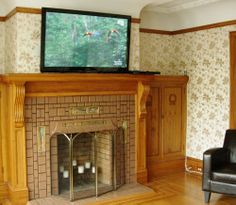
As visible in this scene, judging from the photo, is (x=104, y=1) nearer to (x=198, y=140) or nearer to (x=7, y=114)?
(x=7, y=114)

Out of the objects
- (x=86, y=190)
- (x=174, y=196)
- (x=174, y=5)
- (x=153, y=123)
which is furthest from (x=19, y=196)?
(x=174, y=5)

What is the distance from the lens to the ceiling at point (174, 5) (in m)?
4.87

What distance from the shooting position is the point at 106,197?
4.21 m

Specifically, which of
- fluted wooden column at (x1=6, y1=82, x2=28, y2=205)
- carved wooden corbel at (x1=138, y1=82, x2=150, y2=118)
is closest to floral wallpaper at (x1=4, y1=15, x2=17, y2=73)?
fluted wooden column at (x1=6, y1=82, x2=28, y2=205)

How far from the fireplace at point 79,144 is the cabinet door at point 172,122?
788 millimetres

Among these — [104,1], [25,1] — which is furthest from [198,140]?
[25,1]

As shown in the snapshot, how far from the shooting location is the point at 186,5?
16.6 ft

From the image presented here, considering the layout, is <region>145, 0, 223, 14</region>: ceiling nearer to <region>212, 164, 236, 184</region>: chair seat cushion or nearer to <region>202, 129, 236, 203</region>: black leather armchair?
<region>202, 129, 236, 203</region>: black leather armchair

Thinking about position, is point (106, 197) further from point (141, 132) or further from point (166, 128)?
point (166, 128)

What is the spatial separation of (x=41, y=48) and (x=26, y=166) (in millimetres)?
1389

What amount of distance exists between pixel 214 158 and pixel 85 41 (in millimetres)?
2104

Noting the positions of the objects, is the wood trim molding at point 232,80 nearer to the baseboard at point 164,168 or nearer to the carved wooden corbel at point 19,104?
the baseboard at point 164,168

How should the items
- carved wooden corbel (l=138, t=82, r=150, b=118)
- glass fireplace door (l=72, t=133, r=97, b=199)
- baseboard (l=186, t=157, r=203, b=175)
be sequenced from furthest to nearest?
baseboard (l=186, t=157, r=203, b=175) → carved wooden corbel (l=138, t=82, r=150, b=118) → glass fireplace door (l=72, t=133, r=97, b=199)

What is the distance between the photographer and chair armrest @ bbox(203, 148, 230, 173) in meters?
4.01
